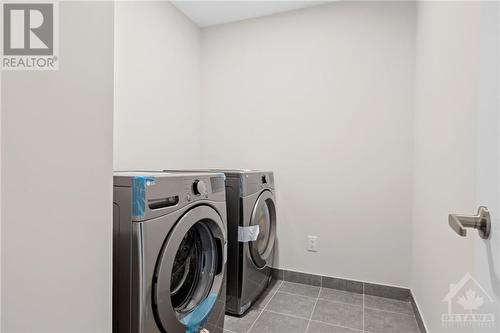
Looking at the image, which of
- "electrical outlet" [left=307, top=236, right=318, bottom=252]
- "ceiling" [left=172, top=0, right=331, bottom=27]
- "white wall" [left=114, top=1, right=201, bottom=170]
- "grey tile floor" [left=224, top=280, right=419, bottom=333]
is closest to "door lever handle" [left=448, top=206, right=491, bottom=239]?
"grey tile floor" [left=224, top=280, right=419, bottom=333]

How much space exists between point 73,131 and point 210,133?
1.94 m

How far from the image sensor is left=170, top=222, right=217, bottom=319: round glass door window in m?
1.20

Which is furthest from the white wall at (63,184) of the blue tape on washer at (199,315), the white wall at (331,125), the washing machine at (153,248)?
the white wall at (331,125)

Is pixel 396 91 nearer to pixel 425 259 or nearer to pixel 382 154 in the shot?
pixel 382 154

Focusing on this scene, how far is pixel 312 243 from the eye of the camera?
2.19 m

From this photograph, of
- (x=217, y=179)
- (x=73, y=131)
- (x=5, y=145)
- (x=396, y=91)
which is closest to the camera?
(x=5, y=145)

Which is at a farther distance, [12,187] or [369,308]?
[369,308]

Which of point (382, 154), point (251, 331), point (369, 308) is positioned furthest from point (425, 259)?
point (251, 331)

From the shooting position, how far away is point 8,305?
506 mm

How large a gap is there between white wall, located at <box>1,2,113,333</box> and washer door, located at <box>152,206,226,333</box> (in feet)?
0.74

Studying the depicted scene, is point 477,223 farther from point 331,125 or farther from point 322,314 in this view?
point 331,125

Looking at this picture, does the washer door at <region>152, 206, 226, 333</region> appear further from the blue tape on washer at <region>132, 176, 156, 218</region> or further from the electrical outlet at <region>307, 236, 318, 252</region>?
the electrical outlet at <region>307, 236, 318, 252</region>

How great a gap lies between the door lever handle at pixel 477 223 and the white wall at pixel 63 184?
853mm

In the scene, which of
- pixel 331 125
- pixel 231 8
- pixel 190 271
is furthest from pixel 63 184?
pixel 231 8
